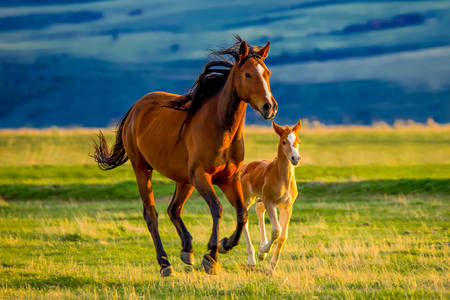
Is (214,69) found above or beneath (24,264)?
above

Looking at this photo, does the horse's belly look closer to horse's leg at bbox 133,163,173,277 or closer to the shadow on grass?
horse's leg at bbox 133,163,173,277

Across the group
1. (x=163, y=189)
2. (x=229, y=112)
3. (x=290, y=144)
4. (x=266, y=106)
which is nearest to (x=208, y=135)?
(x=229, y=112)

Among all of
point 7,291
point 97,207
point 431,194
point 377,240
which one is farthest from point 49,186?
point 7,291

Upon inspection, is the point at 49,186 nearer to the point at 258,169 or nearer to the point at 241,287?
the point at 258,169

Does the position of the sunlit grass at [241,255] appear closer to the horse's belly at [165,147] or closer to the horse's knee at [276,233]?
the horse's knee at [276,233]

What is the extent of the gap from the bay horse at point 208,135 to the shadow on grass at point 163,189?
49.9 feet

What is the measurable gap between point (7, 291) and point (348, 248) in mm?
6095

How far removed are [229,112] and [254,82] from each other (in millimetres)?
689

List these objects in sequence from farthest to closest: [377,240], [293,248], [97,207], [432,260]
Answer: [97,207], [377,240], [293,248], [432,260]

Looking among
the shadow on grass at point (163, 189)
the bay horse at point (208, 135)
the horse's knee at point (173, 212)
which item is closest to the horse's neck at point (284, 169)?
the bay horse at point (208, 135)

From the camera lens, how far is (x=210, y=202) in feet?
29.3

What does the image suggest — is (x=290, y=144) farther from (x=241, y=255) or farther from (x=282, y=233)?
(x=241, y=255)

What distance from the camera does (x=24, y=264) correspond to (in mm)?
11844

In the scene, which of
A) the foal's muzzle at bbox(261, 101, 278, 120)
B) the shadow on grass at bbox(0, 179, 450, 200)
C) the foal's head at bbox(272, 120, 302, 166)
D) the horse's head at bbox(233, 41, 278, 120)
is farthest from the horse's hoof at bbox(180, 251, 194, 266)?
the shadow on grass at bbox(0, 179, 450, 200)
